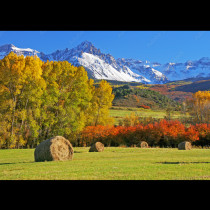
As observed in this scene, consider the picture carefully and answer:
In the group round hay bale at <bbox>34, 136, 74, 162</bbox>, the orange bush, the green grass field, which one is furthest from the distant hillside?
the green grass field

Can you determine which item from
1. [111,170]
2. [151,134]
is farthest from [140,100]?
[111,170]

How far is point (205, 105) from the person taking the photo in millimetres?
69375

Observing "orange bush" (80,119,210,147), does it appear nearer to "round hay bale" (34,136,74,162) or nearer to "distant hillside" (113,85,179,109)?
"round hay bale" (34,136,74,162)

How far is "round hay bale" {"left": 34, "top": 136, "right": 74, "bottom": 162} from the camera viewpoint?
17.4 meters

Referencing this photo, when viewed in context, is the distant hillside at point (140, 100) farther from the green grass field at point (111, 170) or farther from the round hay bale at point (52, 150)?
the green grass field at point (111, 170)

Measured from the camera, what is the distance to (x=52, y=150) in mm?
17453

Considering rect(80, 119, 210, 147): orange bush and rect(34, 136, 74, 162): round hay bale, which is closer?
rect(34, 136, 74, 162): round hay bale

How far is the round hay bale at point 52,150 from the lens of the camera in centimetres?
1744

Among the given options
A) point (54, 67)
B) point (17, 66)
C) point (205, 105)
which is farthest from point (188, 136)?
point (205, 105)
